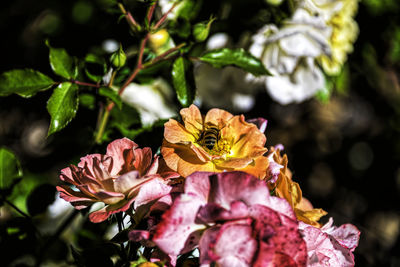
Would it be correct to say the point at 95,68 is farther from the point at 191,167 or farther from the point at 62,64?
the point at 191,167

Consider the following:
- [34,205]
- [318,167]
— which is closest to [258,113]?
[34,205]

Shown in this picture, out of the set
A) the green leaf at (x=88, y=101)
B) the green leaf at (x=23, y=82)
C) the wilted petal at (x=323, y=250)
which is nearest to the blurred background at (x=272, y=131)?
the green leaf at (x=88, y=101)

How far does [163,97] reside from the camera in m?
1.00

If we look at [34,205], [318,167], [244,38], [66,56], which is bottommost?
[318,167]

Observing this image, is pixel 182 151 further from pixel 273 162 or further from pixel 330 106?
pixel 330 106

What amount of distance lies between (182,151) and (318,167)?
5.92 ft

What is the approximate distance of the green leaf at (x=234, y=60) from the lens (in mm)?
693

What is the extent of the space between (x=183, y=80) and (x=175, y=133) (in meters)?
0.19

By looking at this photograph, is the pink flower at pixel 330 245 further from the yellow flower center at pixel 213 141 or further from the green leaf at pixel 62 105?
the green leaf at pixel 62 105

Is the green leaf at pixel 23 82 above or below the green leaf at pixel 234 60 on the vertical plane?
above

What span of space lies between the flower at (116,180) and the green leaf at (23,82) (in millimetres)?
197

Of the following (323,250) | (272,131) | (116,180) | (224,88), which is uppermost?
(116,180)

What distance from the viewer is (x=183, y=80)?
0.67 meters

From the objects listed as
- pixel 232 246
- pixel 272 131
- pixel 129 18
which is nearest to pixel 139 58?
pixel 129 18
